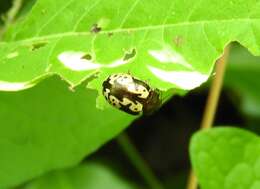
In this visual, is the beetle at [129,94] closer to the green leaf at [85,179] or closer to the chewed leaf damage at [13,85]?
the chewed leaf damage at [13,85]

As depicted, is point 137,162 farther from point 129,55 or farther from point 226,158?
point 129,55

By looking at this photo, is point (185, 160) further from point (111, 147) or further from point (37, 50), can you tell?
point (37, 50)

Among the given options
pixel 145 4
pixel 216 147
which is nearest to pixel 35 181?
pixel 216 147

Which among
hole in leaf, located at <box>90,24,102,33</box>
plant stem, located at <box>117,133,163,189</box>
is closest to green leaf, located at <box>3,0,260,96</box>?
hole in leaf, located at <box>90,24,102,33</box>

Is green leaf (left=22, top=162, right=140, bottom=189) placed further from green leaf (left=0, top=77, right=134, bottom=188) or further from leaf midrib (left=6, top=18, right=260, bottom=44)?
leaf midrib (left=6, top=18, right=260, bottom=44)

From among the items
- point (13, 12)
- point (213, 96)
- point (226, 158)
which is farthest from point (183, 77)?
point (13, 12)

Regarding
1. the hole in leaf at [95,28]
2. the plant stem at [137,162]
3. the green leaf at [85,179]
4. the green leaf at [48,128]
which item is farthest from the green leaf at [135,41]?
the plant stem at [137,162]
